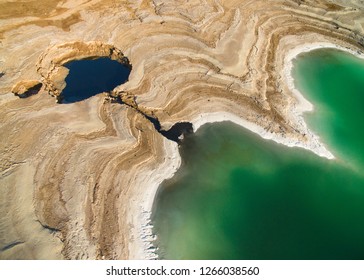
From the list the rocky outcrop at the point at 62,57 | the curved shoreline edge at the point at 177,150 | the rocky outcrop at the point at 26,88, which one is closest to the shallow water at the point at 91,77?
the rocky outcrop at the point at 62,57

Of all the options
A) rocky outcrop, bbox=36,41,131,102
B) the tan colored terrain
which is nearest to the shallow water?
rocky outcrop, bbox=36,41,131,102

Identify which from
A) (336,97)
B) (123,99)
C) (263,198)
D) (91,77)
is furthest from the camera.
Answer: (336,97)

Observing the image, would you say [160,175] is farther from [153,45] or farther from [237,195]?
[153,45]

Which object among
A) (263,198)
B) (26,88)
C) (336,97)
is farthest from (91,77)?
(336,97)

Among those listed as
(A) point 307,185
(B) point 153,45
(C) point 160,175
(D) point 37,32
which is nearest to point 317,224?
(A) point 307,185

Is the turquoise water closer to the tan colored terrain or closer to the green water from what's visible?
the green water

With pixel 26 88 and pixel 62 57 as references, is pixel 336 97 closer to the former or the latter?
pixel 62 57
